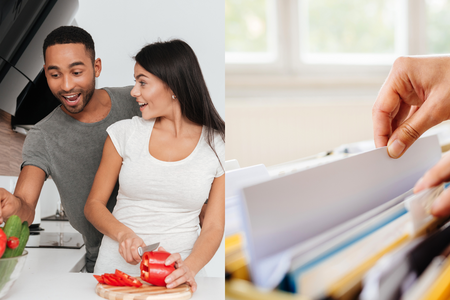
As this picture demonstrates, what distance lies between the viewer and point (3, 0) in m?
0.97

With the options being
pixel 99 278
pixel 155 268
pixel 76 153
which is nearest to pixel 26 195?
pixel 76 153

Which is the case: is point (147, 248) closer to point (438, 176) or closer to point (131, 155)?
point (131, 155)

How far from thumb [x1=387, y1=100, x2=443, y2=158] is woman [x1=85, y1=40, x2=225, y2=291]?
572 mm

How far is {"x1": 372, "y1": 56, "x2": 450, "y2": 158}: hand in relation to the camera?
39cm

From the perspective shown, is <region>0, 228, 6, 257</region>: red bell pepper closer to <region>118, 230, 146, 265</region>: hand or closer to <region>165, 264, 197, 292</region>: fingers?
<region>118, 230, 146, 265</region>: hand

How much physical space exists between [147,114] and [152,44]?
0.66 feet

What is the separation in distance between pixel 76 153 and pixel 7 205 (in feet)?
0.77

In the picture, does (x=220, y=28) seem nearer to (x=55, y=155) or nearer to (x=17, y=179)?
(x=55, y=155)

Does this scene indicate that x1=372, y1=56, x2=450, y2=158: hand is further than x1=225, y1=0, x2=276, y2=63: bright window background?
No

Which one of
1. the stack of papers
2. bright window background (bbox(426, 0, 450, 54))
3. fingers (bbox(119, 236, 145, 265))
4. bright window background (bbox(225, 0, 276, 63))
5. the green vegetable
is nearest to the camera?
the stack of papers

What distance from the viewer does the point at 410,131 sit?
39 cm

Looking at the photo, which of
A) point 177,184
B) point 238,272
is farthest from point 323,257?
point 177,184

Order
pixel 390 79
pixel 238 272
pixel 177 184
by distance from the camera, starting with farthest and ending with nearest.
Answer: pixel 177 184
pixel 390 79
pixel 238 272

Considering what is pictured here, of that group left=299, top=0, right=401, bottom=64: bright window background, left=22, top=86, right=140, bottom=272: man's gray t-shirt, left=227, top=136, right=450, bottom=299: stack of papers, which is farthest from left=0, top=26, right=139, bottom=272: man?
left=299, top=0, right=401, bottom=64: bright window background
